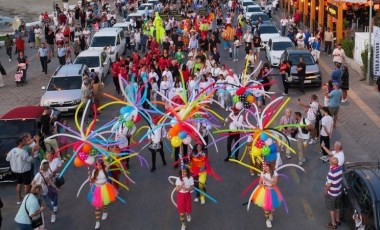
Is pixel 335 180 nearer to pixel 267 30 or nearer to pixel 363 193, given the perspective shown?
pixel 363 193

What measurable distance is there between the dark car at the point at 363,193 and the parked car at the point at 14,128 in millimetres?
8223

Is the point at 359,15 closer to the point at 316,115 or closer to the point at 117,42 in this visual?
the point at 117,42

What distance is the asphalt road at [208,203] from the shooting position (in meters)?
12.0

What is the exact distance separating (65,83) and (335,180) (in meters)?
12.9

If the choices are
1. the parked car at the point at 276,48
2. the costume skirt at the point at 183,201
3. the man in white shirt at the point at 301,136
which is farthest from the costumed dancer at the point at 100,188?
the parked car at the point at 276,48

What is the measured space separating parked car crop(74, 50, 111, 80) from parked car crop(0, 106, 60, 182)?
8.61m

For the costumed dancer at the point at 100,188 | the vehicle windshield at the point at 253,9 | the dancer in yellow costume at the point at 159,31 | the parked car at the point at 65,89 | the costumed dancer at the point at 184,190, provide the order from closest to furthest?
the costumed dancer at the point at 184,190, the costumed dancer at the point at 100,188, the parked car at the point at 65,89, the dancer in yellow costume at the point at 159,31, the vehicle windshield at the point at 253,9

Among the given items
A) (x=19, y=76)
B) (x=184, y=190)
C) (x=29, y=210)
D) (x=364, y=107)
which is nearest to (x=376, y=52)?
(x=364, y=107)

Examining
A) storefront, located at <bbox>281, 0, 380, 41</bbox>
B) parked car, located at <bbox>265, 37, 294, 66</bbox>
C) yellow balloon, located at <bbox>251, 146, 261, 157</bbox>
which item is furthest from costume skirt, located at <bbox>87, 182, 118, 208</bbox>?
storefront, located at <bbox>281, 0, 380, 41</bbox>

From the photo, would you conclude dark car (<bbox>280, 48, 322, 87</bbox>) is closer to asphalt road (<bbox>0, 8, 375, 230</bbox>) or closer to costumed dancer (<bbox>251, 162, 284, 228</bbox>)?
asphalt road (<bbox>0, 8, 375, 230</bbox>)

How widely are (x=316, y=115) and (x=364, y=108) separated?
4.97m

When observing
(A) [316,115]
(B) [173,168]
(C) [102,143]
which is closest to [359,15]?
(A) [316,115]

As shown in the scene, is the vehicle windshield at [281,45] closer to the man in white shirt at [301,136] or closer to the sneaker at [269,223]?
the man in white shirt at [301,136]

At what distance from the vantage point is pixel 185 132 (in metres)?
12.9
